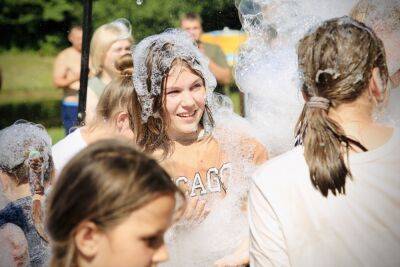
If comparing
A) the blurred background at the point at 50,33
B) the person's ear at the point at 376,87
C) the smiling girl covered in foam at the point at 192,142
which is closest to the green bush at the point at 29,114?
the blurred background at the point at 50,33

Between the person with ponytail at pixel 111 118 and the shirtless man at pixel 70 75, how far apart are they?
2.4 inches

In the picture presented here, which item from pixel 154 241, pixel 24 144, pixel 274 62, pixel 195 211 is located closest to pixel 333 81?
pixel 274 62

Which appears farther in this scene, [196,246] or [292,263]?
[196,246]

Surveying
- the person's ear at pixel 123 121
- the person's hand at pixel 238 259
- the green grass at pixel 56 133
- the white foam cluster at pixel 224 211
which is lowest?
the person's hand at pixel 238 259

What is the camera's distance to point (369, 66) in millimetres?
2160

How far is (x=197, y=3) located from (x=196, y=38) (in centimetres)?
13

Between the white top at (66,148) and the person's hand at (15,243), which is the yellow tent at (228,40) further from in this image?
the person's hand at (15,243)

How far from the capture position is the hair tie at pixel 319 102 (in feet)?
7.13

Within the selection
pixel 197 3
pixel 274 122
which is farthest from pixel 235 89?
pixel 197 3

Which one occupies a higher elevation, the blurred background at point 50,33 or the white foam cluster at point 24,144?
the blurred background at point 50,33

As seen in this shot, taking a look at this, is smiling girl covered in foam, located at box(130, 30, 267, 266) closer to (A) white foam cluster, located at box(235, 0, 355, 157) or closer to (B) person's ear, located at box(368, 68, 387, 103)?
(A) white foam cluster, located at box(235, 0, 355, 157)

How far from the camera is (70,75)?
234cm

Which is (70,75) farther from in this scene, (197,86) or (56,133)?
(197,86)

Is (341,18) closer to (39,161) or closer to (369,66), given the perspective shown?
(369,66)
